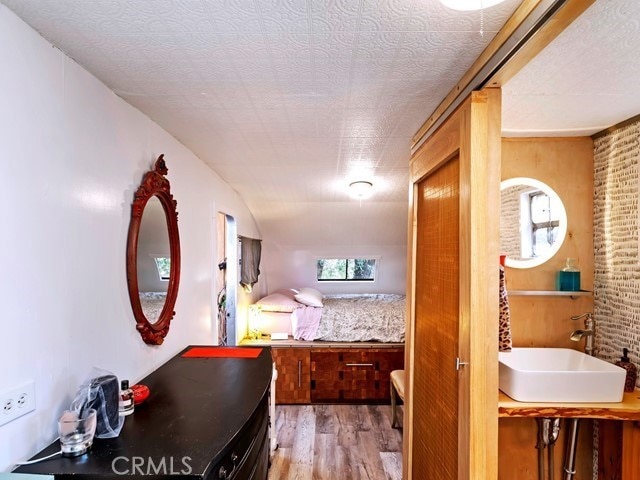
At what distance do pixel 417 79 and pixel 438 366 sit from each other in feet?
4.09

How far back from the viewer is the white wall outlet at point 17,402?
3.39ft

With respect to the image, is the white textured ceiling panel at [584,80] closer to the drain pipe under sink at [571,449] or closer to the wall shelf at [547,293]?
the wall shelf at [547,293]

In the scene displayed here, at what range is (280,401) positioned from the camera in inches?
157

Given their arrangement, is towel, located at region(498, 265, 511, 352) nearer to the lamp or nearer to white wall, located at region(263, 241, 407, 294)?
the lamp

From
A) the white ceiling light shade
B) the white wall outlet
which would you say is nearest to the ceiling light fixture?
the white ceiling light shade

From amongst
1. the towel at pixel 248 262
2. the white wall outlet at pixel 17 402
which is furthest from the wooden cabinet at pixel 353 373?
the white wall outlet at pixel 17 402

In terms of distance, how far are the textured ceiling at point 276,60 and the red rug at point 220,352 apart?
131 cm

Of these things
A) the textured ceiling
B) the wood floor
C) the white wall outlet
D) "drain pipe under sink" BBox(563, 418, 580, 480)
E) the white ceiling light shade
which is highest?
the textured ceiling

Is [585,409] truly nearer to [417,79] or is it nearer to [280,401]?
[417,79]

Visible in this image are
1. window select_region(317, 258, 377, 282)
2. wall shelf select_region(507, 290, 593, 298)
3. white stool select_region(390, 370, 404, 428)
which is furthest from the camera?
window select_region(317, 258, 377, 282)

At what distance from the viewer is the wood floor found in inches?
107

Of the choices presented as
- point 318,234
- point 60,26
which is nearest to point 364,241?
point 318,234

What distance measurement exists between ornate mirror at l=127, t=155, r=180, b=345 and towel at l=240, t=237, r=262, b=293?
195 cm

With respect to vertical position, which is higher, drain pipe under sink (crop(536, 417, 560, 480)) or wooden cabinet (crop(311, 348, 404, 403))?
drain pipe under sink (crop(536, 417, 560, 480))
